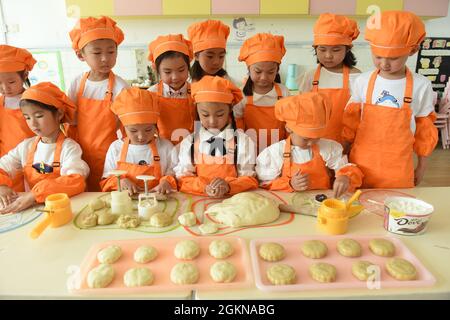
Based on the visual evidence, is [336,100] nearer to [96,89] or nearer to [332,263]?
[332,263]

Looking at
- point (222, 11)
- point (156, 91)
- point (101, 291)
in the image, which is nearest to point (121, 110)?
point (156, 91)

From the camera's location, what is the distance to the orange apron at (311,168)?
4.49 ft

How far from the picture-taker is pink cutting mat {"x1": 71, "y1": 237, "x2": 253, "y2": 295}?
0.82m

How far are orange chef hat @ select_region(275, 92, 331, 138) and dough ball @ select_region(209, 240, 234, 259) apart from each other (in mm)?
548

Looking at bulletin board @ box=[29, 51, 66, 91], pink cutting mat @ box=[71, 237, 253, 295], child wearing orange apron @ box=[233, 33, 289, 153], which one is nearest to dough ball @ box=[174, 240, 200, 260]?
pink cutting mat @ box=[71, 237, 253, 295]

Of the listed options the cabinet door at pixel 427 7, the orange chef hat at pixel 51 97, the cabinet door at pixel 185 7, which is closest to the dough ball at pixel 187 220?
the orange chef hat at pixel 51 97

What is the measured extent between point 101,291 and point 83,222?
356 mm

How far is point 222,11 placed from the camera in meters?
3.49

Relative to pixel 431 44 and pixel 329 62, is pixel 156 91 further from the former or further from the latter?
pixel 431 44

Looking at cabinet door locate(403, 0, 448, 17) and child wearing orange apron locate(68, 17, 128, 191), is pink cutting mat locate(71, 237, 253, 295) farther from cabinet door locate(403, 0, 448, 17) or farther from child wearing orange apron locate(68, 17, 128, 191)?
cabinet door locate(403, 0, 448, 17)

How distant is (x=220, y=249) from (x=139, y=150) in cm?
69

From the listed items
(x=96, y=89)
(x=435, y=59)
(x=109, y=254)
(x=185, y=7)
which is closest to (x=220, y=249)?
(x=109, y=254)

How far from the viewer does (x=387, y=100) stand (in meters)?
1.39

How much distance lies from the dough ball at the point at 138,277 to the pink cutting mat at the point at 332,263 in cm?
26
